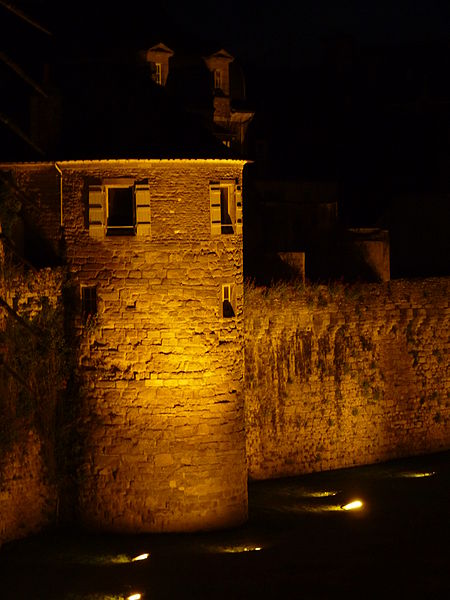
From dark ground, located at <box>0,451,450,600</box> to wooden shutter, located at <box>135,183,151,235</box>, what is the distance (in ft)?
18.4

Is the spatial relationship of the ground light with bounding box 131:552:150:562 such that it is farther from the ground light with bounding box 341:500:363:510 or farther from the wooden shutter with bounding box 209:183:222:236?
the wooden shutter with bounding box 209:183:222:236

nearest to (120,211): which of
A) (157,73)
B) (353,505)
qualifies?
(157,73)

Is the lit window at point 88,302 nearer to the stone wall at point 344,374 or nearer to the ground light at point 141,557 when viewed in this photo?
the ground light at point 141,557

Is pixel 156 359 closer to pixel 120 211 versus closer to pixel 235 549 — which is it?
pixel 120 211

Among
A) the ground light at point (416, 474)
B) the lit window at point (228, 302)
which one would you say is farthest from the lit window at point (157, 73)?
the ground light at point (416, 474)

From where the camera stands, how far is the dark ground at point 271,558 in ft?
60.4

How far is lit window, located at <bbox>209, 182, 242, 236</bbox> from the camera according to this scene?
71.7ft

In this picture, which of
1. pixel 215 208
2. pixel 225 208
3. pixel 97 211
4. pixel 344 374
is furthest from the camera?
pixel 344 374

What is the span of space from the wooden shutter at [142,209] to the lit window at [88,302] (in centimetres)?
142

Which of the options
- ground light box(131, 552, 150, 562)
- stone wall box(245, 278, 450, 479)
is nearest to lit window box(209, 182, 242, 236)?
stone wall box(245, 278, 450, 479)

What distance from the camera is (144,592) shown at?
722 inches

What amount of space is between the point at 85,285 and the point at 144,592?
20.2 ft

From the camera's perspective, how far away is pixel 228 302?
72.9ft

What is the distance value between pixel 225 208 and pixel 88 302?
314 cm
